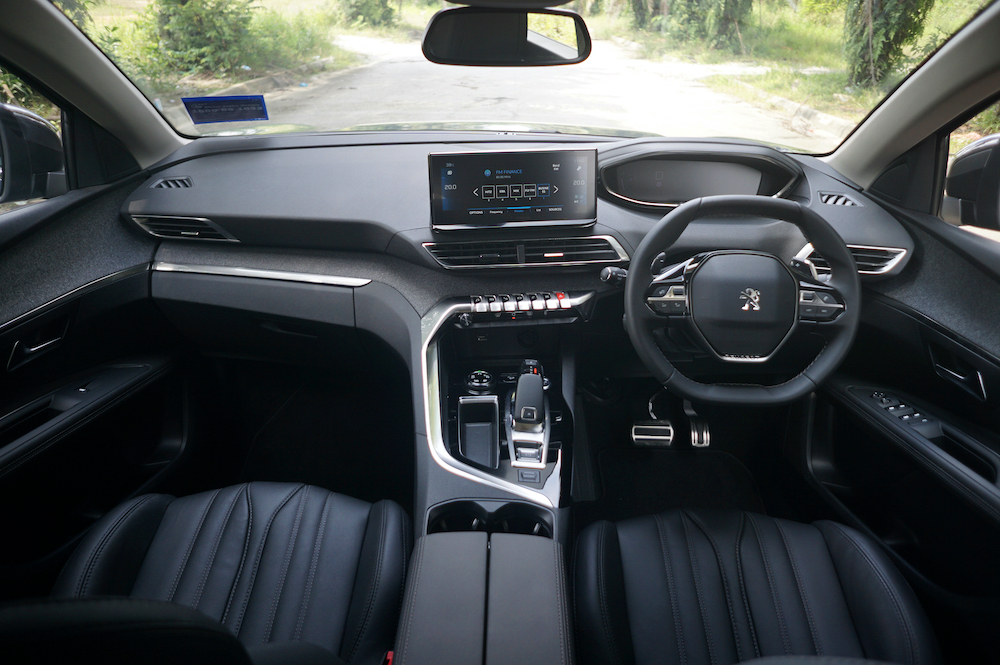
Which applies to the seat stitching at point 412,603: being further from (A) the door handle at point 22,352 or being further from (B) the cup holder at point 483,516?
(A) the door handle at point 22,352

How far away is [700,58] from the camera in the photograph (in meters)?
2.97

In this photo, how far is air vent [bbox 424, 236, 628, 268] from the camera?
196 centimetres

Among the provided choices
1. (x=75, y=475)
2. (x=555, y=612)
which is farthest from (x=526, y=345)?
(x=75, y=475)

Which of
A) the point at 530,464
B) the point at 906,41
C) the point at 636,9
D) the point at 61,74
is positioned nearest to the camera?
the point at 530,464

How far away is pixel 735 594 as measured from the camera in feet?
4.67

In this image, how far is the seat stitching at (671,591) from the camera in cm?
131

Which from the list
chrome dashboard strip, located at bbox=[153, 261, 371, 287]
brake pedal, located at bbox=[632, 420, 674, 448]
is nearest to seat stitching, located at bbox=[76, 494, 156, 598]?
chrome dashboard strip, located at bbox=[153, 261, 371, 287]

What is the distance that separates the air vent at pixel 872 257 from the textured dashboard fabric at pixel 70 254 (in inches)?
93.7

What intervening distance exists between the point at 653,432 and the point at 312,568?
63.2 inches

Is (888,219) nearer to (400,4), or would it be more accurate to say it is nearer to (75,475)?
(400,4)

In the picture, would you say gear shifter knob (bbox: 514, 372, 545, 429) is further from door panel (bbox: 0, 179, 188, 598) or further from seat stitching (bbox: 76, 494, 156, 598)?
door panel (bbox: 0, 179, 188, 598)

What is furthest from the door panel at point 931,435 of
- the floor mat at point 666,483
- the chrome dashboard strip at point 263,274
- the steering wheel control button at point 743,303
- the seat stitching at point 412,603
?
the chrome dashboard strip at point 263,274

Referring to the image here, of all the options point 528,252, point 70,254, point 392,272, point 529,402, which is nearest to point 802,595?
point 529,402

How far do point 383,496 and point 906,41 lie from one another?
2618mm
